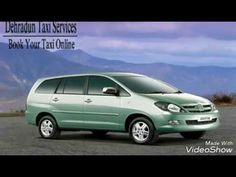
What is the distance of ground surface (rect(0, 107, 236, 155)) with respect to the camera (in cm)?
1152

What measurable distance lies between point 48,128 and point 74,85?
43.6 inches

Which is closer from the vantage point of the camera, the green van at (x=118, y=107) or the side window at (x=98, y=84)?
the green van at (x=118, y=107)

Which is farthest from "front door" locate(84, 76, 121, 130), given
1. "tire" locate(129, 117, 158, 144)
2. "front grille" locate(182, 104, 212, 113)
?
"front grille" locate(182, 104, 212, 113)

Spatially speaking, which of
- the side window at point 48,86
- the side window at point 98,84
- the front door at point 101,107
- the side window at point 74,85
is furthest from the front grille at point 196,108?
the side window at point 48,86

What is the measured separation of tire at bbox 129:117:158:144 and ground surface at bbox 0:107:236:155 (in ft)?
0.47

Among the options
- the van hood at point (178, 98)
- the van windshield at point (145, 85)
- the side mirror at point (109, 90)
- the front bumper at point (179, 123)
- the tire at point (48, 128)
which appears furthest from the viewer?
the tire at point (48, 128)

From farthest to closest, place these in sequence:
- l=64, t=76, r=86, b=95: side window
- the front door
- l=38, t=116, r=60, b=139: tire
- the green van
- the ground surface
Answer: l=38, t=116, r=60, b=139: tire < l=64, t=76, r=86, b=95: side window < the front door < the green van < the ground surface

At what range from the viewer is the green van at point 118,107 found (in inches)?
470

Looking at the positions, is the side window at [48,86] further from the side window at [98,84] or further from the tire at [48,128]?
the side window at [98,84]

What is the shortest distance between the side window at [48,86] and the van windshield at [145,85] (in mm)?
1457

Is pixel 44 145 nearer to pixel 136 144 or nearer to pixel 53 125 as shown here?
pixel 53 125

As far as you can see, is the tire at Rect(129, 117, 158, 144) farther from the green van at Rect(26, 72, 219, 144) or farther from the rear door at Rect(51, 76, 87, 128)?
the rear door at Rect(51, 76, 87, 128)

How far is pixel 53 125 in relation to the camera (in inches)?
529

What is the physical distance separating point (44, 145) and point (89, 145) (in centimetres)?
90
